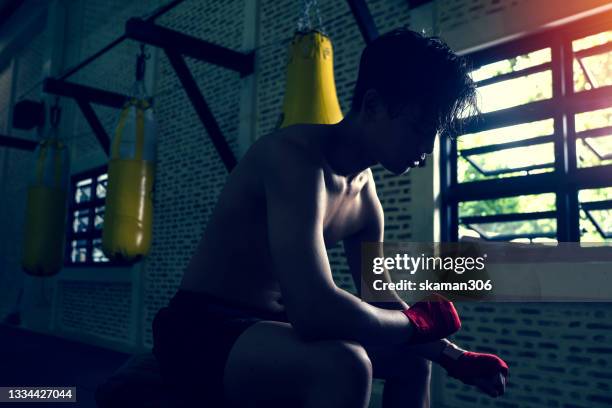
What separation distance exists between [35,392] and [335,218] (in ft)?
10.8

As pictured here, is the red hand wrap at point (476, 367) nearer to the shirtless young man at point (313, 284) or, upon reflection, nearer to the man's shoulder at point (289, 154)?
the shirtless young man at point (313, 284)

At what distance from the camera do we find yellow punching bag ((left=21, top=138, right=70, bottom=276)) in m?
5.80

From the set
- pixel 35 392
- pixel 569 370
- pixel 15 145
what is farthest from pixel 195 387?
pixel 15 145

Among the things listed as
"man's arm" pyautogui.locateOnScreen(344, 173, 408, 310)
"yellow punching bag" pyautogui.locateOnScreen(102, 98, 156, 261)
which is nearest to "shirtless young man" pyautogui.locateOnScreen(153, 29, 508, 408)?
"man's arm" pyautogui.locateOnScreen(344, 173, 408, 310)

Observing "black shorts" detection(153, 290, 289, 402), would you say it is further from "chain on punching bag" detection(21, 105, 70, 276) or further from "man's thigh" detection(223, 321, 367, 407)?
"chain on punching bag" detection(21, 105, 70, 276)

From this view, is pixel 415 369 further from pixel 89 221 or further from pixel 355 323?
pixel 89 221

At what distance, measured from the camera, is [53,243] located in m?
5.87

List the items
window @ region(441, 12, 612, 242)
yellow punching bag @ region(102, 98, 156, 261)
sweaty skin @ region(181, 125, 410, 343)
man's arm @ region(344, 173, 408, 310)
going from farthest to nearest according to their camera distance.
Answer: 1. yellow punching bag @ region(102, 98, 156, 261)
2. window @ region(441, 12, 612, 242)
3. man's arm @ region(344, 173, 408, 310)
4. sweaty skin @ region(181, 125, 410, 343)

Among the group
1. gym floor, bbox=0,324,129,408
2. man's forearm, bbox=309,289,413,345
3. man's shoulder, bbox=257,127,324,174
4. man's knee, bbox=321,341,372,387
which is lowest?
gym floor, bbox=0,324,129,408

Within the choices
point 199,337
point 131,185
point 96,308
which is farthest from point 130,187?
point 199,337

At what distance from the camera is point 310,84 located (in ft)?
10.3

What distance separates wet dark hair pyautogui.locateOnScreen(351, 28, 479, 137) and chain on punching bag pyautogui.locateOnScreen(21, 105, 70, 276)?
524 centimetres

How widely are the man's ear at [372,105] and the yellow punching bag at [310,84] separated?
159 cm

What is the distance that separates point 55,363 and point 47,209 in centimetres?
163
